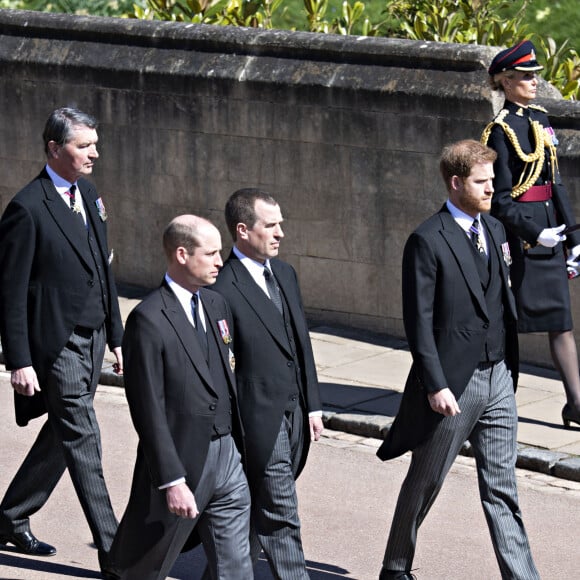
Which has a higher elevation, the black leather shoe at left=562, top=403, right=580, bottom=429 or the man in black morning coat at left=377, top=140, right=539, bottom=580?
the man in black morning coat at left=377, top=140, right=539, bottom=580

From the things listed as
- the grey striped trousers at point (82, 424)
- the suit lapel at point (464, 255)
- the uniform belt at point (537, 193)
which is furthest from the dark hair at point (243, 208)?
the uniform belt at point (537, 193)

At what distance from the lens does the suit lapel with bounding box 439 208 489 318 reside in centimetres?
671

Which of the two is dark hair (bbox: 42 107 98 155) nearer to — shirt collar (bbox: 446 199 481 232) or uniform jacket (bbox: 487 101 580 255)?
shirt collar (bbox: 446 199 481 232)

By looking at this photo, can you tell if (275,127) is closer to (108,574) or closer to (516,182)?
(516,182)

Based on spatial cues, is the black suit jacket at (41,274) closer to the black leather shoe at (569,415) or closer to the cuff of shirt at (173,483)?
the cuff of shirt at (173,483)

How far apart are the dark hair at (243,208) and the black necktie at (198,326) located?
21.1 inches

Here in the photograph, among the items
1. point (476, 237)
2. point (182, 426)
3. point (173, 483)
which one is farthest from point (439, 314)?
point (173, 483)

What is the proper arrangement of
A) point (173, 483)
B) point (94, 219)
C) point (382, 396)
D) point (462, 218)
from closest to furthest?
point (173, 483)
point (462, 218)
point (94, 219)
point (382, 396)

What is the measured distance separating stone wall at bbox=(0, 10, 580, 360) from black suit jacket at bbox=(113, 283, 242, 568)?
197 inches

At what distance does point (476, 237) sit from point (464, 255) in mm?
139

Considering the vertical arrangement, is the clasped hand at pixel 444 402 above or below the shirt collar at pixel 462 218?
below

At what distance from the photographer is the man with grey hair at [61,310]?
7141mm

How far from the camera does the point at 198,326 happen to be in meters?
6.00

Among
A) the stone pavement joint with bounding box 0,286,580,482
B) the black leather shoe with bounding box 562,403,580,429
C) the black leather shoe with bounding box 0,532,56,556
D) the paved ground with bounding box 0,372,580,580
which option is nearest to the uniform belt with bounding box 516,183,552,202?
the black leather shoe with bounding box 562,403,580,429
